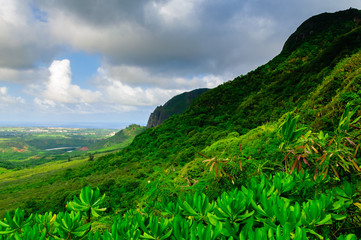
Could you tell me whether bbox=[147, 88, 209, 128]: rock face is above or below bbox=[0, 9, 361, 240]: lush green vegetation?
above

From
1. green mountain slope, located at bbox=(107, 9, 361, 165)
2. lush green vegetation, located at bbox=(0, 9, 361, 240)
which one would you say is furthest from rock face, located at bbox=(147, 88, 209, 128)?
lush green vegetation, located at bbox=(0, 9, 361, 240)

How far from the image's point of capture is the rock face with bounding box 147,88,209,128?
4503 inches

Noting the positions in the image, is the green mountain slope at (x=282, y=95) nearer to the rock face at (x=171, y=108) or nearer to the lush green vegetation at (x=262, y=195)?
the lush green vegetation at (x=262, y=195)

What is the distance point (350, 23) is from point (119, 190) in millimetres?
38724

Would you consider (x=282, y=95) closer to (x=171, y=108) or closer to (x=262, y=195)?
(x=262, y=195)

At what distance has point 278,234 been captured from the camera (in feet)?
3.25

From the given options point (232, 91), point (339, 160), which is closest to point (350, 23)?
point (232, 91)

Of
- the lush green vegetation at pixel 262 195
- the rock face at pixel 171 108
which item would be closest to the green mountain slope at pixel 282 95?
the lush green vegetation at pixel 262 195

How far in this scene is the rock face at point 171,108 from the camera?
114375mm

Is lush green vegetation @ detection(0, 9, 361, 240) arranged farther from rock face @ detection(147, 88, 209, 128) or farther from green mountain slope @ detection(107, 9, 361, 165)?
rock face @ detection(147, 88, 209, 128)

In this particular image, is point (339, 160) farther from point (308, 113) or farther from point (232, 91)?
Answer: point (232, 91)

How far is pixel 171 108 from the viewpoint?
12694 centimetres

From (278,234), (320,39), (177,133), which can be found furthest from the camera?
(320,39)

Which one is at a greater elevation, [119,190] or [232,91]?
[232,91]
